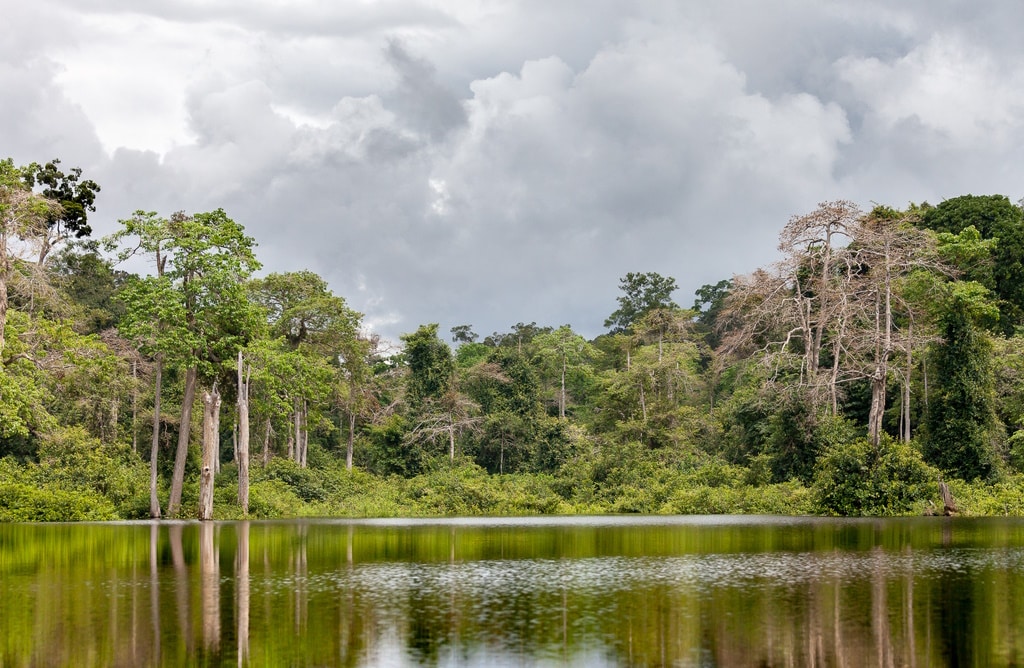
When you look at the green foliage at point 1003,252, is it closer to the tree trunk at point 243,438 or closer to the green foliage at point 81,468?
the tree trunk at point 243,438

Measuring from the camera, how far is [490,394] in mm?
72250

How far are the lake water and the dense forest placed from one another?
1352cm

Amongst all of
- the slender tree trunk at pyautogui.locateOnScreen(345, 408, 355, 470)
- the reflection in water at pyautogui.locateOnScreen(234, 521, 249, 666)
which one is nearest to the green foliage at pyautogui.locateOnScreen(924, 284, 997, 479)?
the reflection in water at pyautogui.locateOnScreen(234, 521, 249, 666)

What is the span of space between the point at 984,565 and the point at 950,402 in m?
28.3

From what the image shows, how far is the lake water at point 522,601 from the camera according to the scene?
13.1 meters

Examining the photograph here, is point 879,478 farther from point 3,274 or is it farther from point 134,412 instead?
point 134,412

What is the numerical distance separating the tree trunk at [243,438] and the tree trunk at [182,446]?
2397 mm

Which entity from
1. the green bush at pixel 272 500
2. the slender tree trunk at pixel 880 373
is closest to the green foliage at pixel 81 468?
the green bush at pixel 272 500

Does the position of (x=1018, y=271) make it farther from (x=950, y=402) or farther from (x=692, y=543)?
(x=692, y=543)

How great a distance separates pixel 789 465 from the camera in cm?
5212

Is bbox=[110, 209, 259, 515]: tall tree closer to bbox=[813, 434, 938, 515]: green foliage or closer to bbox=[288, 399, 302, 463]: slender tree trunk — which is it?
bbox=[288, 399, 302, 463]: slender tree trunk

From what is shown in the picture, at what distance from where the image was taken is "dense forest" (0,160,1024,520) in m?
45.6

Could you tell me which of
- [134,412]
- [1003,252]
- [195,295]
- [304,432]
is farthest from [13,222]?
[1003,252]

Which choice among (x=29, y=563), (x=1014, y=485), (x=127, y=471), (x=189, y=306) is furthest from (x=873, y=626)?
(x=127, y=471)
